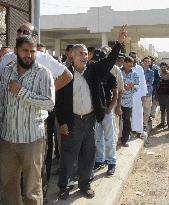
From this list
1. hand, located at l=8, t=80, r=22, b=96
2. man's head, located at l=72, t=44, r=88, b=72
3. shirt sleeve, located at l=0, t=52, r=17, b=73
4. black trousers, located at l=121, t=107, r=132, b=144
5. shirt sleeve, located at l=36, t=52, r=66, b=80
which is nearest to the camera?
hand, located at l=8, t=80, r=22, b=96

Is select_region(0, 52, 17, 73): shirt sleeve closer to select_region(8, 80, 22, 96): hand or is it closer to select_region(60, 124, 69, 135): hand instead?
select_region(8, 80, 22, 96): hand

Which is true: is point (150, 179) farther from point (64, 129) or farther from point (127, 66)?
point (64, 129)

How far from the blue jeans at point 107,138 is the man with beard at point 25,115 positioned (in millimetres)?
2467

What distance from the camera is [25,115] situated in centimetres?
387

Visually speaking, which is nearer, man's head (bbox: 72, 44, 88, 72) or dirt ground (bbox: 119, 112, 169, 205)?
man's head (bbox: 72, 44, 88, 72)

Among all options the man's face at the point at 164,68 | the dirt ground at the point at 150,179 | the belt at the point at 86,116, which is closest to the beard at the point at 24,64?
the belt at the point at 86,116

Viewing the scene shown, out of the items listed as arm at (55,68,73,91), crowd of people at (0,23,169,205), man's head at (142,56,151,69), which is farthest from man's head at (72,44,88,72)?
man's head at (142,56,151,69)

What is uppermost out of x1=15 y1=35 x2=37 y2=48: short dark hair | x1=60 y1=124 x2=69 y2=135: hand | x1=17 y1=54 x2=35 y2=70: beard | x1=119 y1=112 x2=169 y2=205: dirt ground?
x1=15 y1=35 x2=37 y2=48: short dark hair

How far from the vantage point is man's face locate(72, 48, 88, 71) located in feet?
16.1

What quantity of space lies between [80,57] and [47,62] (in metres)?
0.62

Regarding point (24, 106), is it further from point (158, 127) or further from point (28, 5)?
point (158, 127)

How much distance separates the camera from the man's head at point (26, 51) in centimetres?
386

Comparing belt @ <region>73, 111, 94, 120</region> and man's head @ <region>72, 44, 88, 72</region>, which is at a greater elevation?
man's head @ <region>72, 44, 88, 72</region>

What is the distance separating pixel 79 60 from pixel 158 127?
818cm
